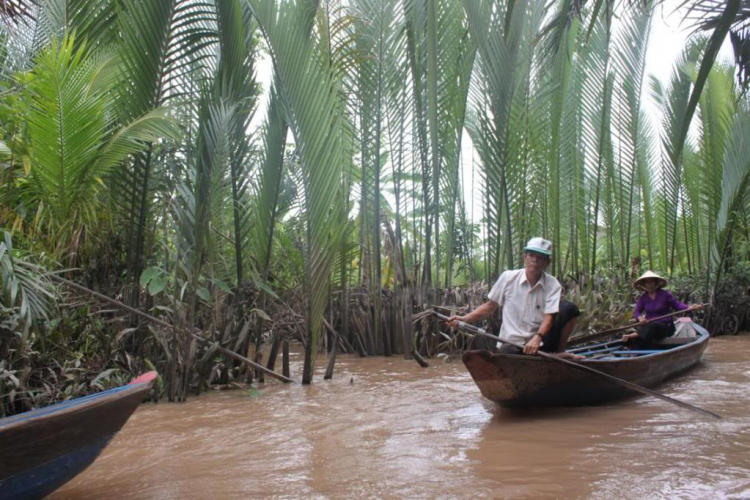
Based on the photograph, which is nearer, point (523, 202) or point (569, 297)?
point (523, 202)

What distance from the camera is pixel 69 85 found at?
16.7 ft

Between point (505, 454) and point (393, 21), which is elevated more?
point (393, 21)

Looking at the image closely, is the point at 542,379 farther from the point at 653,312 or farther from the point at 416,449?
the point at 653,312

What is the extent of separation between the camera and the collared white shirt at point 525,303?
492 cm

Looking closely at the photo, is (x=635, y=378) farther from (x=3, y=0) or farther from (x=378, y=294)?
Answer: (x=3, y=0)

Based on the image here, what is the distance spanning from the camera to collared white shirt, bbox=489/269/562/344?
4922 millimetres

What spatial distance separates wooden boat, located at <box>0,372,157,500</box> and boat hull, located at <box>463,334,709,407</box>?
7.50ft

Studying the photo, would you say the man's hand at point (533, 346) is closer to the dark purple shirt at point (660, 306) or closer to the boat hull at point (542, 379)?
the boat hull at point (542, 379)

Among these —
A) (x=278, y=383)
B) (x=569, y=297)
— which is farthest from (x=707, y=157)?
(x=278, y=383)

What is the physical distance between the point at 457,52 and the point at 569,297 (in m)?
3.13

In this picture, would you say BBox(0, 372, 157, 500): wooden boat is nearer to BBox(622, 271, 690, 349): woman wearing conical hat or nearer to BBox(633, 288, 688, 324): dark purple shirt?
BBox(622, 271, 690, 349): woman wearing conical hat

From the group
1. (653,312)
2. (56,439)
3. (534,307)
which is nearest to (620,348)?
(653,312)

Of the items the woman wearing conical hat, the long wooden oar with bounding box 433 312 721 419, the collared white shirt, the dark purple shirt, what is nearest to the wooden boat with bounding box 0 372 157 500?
the long wooden oar with bounding box 433 312 721 419

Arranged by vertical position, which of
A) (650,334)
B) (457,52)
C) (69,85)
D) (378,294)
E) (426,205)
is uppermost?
(457,52)
